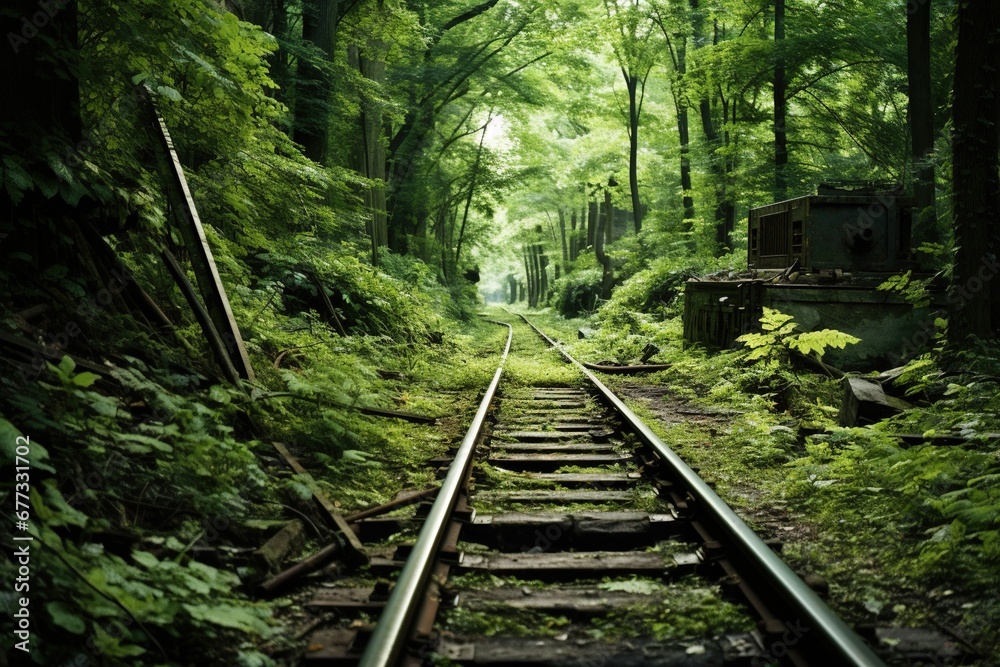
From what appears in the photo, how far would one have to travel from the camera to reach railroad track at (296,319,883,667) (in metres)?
2.62

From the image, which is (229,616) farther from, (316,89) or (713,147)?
(713,147)

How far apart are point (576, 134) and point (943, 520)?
32.9 m

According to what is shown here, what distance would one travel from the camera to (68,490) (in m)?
3.23

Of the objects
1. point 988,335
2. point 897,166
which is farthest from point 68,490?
point 897,166

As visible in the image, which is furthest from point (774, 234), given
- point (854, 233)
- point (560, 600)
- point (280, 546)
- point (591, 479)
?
point (280, 546)

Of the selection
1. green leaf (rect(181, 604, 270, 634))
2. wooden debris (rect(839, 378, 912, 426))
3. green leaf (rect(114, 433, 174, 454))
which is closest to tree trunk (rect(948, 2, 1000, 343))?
wooden debris (rect(839, 378, 912, 426))

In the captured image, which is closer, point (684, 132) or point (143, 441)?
point (143, 441)

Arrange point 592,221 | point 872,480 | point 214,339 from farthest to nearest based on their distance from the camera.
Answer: point 592,221 < point 214,339 < point 872,480

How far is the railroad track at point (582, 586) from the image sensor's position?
2.62 metres

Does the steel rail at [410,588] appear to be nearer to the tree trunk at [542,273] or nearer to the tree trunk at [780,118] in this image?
the tree trunk at [780,118]

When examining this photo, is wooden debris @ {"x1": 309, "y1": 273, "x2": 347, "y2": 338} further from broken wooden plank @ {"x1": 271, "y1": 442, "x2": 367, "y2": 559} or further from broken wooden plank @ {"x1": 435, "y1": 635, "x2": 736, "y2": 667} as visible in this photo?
broken wooden plank @ {"x1": 435, "y1": 635, "x2": 736, "y2": 667}

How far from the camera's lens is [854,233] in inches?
450

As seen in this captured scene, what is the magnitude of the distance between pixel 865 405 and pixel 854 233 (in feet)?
20.6

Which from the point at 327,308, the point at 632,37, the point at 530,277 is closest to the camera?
the point at 327,308
